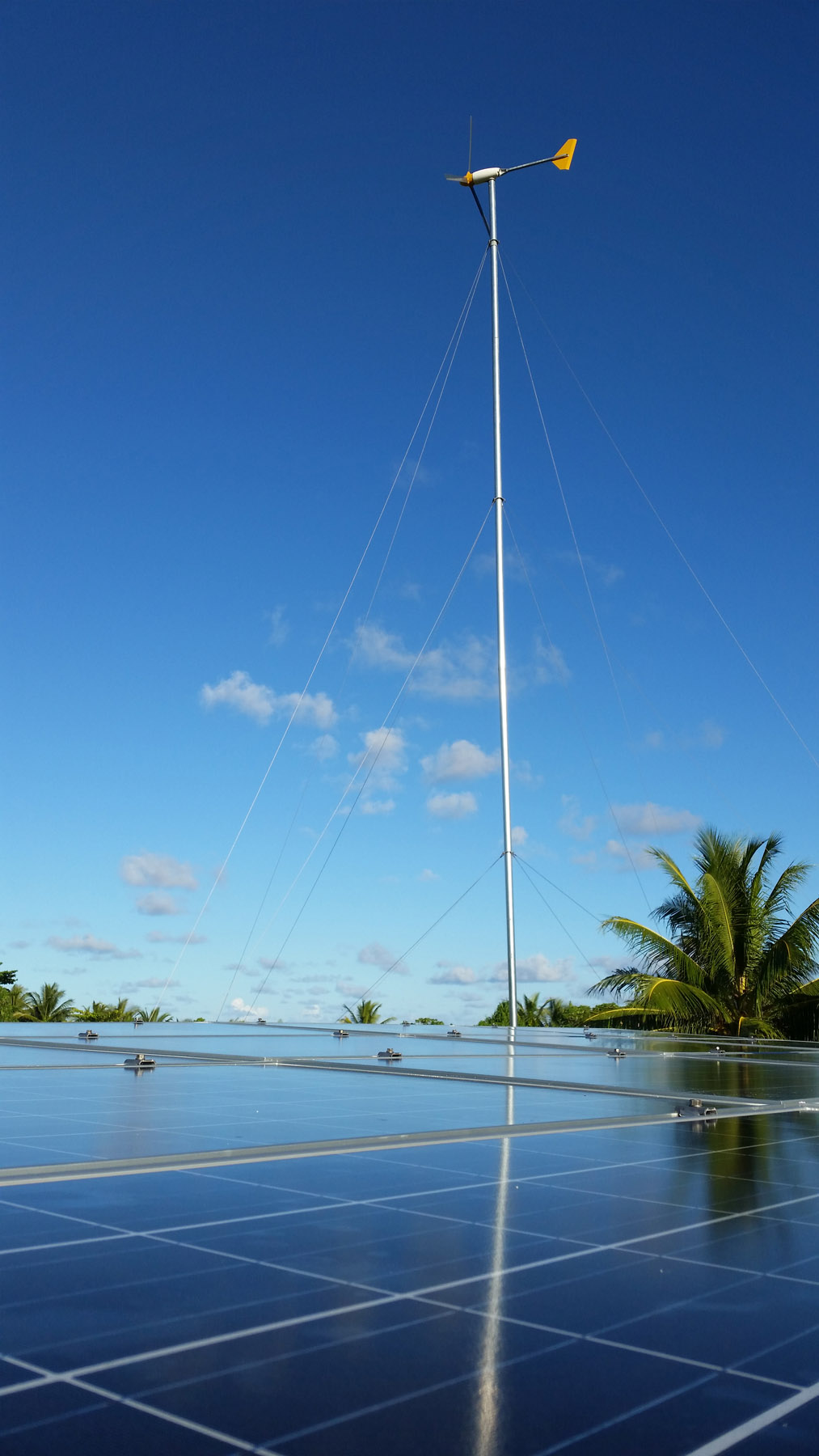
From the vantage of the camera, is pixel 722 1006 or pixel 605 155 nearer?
pixel 722 1006

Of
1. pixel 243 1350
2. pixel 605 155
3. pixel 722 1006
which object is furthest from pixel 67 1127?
pixel 605 155

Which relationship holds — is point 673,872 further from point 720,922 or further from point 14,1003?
point 14,1003

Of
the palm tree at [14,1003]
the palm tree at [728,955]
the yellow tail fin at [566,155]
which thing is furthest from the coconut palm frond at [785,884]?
the palm tree at [14,1003]

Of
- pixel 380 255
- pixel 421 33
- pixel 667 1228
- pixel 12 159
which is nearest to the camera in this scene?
pixel 667 1228

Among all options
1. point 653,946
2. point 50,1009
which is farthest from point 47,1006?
A: point 653,946

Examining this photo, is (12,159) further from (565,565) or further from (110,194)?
(565,565)

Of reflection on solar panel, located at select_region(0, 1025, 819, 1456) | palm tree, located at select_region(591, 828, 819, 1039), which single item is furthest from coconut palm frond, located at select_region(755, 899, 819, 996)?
reflection on solar panel, located at select_region(0, 1025, 819, 1456)

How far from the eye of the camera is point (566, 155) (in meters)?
22.2

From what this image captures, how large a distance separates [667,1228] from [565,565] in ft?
66.4

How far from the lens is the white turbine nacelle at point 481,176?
2203 centimetres

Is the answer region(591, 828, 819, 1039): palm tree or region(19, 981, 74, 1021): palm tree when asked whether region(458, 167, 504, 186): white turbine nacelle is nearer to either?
region(591, 828, 819, 1039): palm tree

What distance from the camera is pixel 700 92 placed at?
23.1 meters

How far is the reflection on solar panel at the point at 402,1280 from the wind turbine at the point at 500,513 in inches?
506

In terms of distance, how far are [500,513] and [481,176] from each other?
6.73 meters
